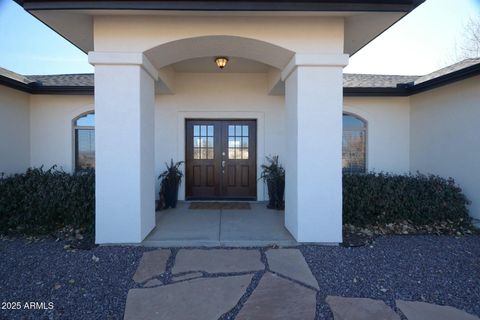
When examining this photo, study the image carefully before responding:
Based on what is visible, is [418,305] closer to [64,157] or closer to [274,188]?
[274,188]

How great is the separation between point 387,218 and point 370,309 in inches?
111

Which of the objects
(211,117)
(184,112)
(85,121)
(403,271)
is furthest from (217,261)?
(85,121)

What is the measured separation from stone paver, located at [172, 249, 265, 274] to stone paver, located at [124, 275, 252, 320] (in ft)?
0.82

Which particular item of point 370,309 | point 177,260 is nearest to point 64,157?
point 177,260

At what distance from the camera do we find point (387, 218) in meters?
5.12

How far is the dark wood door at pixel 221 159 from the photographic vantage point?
749 cm

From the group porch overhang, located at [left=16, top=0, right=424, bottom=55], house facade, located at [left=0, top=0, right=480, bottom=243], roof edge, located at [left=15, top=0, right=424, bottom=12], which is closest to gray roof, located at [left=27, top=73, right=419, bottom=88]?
house facade, located at [left=0, top=0, right=480, bottom=243]

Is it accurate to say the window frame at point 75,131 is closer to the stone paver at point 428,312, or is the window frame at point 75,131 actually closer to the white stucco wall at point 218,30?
the white stucco wall at point 218,30

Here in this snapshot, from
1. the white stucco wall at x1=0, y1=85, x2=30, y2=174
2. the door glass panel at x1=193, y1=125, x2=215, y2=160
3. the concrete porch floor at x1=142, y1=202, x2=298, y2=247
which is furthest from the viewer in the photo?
the door glass panel at x1=193, y1=125, x2=215, y2=160

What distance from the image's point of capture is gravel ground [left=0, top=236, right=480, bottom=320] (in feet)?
9.27

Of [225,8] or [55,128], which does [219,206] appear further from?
[55,128]

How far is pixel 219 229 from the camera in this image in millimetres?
4867

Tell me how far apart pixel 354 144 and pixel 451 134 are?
85.8 inches

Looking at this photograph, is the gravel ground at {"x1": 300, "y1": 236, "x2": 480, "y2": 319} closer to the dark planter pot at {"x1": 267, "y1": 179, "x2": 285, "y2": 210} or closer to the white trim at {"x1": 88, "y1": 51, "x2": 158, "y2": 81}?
Answer: the dark planter pot at {"x1": 267, "y1": 179, "x2": 285, "y2": 210}
